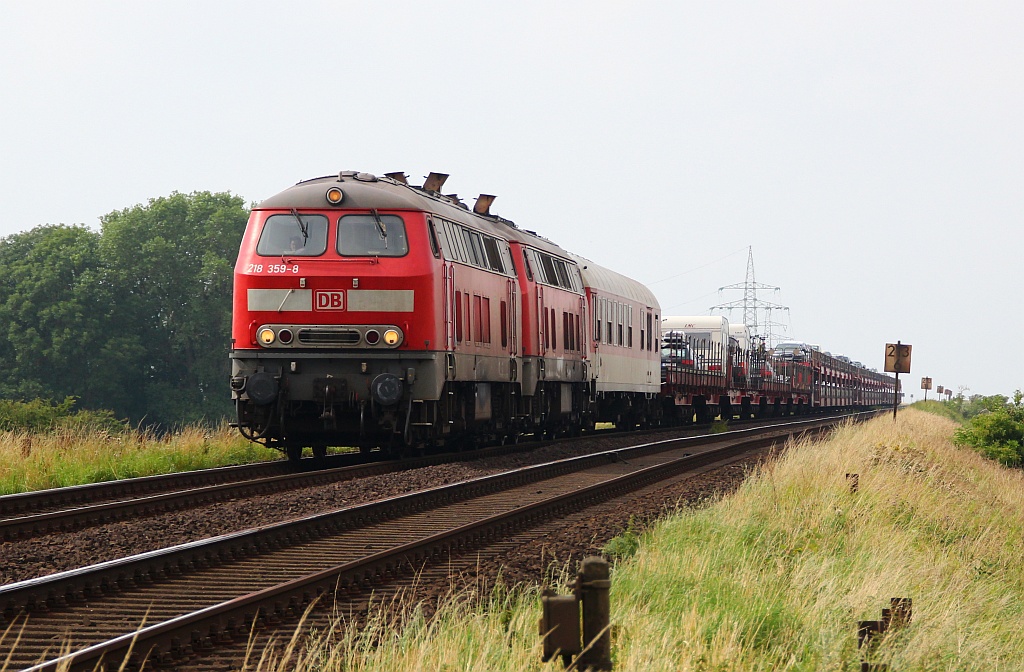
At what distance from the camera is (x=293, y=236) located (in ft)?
52.8

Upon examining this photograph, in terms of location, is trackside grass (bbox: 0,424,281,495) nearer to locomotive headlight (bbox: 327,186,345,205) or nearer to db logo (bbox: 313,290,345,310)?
db logo (bbox: 313,290,345,310)

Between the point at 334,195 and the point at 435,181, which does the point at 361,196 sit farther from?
the point at 435,181

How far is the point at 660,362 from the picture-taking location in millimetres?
35062

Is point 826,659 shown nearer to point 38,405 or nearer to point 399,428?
point 399,428

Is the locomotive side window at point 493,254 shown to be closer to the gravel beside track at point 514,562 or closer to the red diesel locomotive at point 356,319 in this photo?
the red diesel locomotive at point 356,319

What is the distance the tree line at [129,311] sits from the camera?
61031 millimetres

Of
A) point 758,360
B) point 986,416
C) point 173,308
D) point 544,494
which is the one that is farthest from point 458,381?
point 173,308

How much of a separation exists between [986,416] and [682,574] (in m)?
29.3

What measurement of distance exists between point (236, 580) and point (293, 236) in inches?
339

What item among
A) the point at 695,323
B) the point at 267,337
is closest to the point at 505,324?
the point at 267,337

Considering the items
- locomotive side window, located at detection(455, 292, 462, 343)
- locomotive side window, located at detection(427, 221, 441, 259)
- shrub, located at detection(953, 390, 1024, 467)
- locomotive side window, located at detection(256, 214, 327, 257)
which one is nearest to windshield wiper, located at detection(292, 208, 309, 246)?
locomotive side window, located at detection(256, 214, 327, 257)

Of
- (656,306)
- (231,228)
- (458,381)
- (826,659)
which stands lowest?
(826,659)

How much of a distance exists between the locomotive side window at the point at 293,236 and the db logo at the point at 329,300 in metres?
0.58

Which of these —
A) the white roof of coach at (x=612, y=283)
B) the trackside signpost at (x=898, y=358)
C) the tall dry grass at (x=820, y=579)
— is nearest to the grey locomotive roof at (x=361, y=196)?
the tall dry grass at (x=820, y=579)
